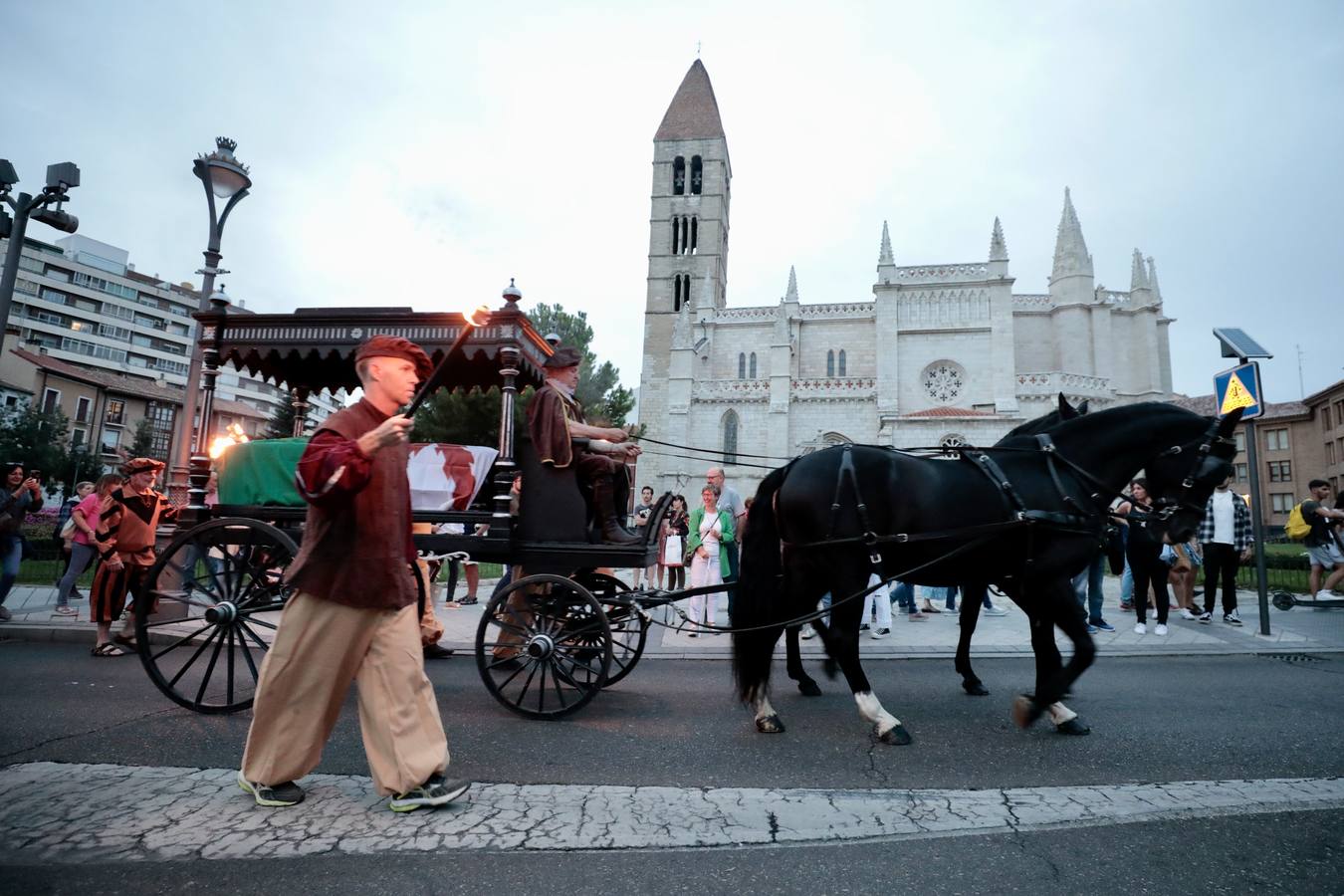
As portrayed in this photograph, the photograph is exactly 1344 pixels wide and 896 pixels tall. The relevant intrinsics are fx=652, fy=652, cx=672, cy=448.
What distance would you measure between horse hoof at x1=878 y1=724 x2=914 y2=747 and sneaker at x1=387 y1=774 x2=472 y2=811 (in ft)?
7.82

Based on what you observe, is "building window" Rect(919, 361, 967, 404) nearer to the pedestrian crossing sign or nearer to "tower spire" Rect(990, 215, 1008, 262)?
"tower spire" Rect(990, 215, 1008, 262)

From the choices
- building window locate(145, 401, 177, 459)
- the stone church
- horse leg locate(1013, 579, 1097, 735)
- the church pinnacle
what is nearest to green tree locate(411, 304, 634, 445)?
the stone church

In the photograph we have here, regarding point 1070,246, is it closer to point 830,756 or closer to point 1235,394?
point 1235,394

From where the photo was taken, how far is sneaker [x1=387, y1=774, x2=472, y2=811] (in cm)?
268

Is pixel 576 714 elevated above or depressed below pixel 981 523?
below

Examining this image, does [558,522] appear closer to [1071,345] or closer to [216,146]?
[216,146]

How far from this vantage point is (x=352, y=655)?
9.21ft

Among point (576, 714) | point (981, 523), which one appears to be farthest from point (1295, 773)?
point (576, 714)

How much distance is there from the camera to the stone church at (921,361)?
36.2 metres

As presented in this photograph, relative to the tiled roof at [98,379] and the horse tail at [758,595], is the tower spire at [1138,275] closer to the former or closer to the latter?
the horse tail at [758,595]

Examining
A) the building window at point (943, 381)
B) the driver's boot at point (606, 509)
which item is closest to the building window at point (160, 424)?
the building window at point (943, 381)

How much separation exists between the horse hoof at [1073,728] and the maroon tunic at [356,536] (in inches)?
152

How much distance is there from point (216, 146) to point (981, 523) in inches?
402

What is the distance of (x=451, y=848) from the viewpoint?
2402mm
